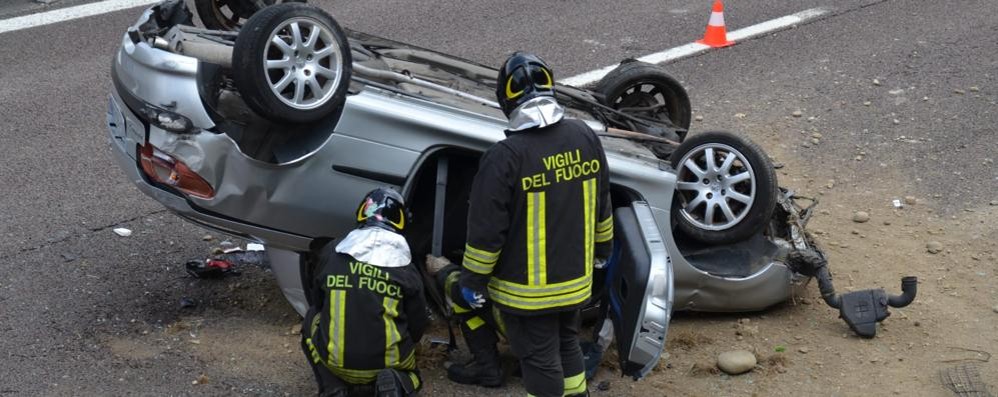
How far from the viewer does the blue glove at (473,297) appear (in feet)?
16.0

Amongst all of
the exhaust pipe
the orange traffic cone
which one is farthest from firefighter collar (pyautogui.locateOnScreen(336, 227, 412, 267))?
the orange traffic cone

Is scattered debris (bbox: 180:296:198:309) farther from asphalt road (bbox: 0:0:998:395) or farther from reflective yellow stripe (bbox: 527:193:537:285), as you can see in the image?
reflective yellow stripe (bbox: 527:193:537:285)

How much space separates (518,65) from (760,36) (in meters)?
6.48

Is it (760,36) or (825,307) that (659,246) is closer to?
(825,307)

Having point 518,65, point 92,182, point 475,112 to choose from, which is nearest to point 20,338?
point 92,182

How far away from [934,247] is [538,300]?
3.36 meters

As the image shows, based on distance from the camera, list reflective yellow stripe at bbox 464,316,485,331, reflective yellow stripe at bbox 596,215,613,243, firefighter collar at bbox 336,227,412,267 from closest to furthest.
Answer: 1. firefighter collar at bbox 336,227,412,267
2. reflective yellow stripe at bbox 596,215,613,243
3. reflective yellow stripe at bbox 464,316,485,331

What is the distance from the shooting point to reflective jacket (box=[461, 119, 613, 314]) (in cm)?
470

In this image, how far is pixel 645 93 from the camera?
7.14 meters

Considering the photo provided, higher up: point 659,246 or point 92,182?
point 659,246

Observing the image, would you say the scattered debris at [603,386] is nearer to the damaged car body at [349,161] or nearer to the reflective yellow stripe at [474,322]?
the damaged car body at [349,161]

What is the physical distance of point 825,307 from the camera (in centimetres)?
645

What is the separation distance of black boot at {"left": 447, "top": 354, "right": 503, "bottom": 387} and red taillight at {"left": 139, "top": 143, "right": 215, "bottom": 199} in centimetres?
139

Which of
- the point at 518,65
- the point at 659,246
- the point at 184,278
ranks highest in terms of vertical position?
the point at 518,65
